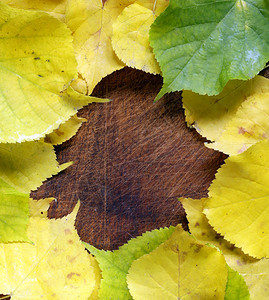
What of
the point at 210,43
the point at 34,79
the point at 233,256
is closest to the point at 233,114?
the point at 210,43

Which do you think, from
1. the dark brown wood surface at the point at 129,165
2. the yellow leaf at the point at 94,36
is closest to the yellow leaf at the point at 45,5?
the yellow leaf at the point at 94,36

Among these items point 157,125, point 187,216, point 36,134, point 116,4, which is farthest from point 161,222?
point 116,4

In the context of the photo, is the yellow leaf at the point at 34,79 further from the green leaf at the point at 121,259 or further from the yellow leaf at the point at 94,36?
the green leaf at the point at 121,259

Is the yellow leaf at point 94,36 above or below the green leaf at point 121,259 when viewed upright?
above

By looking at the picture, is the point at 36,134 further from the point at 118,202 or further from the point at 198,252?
the point at 198,252

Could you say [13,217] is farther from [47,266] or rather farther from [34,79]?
[34,79]
